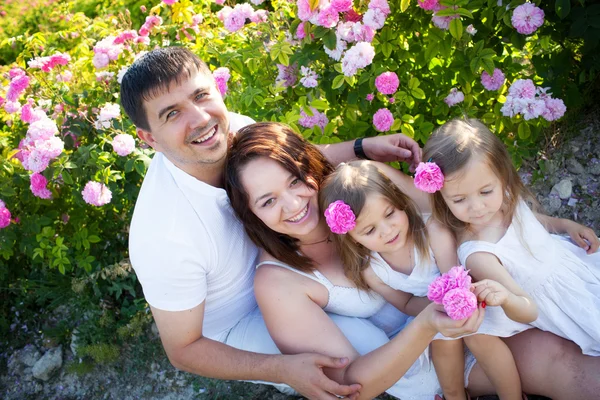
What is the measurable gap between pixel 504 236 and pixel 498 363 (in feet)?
1.57

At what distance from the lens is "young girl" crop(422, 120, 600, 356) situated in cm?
218

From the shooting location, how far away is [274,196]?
2.31 m

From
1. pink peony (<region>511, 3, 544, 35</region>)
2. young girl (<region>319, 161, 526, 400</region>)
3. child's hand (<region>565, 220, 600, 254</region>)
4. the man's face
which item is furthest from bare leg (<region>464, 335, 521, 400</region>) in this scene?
pink peony (<region>511, 3, 544, 35</region>)

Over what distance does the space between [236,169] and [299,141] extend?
0.31 metres

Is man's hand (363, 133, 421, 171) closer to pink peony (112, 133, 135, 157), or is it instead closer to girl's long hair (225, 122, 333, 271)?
girl's long hair (225, 122, 333, 271)

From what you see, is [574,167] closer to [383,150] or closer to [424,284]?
[383,150]

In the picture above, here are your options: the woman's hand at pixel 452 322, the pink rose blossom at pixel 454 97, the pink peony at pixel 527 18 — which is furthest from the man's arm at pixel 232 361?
the pink peony at pixel 527 18

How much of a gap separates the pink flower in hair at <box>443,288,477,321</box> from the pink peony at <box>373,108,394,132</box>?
1.22 metres

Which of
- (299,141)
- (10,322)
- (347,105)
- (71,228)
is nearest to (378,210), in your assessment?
(299,141)

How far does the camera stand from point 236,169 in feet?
7.66

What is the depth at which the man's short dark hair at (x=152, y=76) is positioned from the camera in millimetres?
2287

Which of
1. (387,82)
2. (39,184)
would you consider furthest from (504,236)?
(39,184)

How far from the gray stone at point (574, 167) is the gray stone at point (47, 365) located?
3037mm

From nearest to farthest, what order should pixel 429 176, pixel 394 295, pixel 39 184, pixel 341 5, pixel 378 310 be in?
pixel 429 176, pixel 394 295, pixel 378 310, pixel 341 5, pixel 39 184
